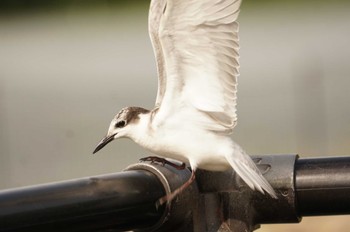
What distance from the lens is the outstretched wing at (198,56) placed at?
3.10 m

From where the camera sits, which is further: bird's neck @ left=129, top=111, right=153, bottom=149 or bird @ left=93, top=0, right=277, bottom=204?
bird's neck @ left=129, top=111, right=153, bottom=149

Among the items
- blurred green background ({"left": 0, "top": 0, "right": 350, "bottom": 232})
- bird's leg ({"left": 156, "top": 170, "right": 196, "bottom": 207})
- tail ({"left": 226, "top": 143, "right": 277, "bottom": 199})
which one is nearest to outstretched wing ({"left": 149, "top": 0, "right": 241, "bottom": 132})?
tail ({"left": 226, "top": 143, "right": 277, "bottom": 199})

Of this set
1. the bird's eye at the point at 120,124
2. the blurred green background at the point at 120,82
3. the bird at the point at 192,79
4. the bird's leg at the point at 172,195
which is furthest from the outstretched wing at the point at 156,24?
the blurred green background at the point at 120,82

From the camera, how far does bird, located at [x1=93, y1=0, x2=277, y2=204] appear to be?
310 cm

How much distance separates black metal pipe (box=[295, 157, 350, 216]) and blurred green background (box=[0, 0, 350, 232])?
407cm

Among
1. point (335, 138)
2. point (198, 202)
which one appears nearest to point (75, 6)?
point (335, 138)

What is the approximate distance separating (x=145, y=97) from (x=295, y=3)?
349 centimetres

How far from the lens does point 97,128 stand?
34.2ft

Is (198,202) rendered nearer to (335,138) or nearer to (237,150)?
(237,150)

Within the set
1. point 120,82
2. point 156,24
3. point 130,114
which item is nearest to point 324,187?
point 156,24

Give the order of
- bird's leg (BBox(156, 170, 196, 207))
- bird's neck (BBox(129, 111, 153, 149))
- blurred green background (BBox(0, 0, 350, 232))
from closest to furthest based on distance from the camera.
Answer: bird's leg (BBox(156, 170, 196, 207)) → bird's neck (BBox(129, 111, 153, 149)) → blurred green background (BBox(0, 0, 350, 232))

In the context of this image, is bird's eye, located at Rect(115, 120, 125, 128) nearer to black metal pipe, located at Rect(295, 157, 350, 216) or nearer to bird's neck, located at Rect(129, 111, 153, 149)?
bird's neck, located at Rect(129, 111, 153, 149)

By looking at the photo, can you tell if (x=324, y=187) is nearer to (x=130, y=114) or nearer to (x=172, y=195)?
(x=172, y=195)

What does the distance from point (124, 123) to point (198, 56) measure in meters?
0.37
